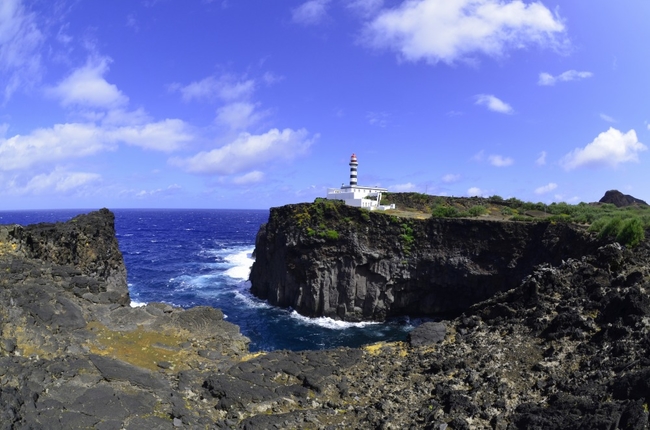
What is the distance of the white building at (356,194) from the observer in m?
56.3

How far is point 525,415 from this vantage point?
41.9ft

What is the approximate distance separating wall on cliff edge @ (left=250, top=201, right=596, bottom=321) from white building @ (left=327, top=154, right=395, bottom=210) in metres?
8.84

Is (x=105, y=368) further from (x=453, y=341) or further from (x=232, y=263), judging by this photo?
(x=232, y=263)

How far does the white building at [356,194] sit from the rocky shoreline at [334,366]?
3387cm

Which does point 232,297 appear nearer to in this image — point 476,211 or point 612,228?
point 476,211

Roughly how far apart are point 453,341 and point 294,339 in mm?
21171

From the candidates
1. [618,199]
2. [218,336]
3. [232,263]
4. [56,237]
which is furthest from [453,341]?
[618,199]

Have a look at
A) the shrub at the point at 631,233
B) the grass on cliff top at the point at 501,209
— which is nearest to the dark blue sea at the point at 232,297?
the grass on cliff top at the point at 501,209

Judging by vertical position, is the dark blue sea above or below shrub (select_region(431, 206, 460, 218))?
below

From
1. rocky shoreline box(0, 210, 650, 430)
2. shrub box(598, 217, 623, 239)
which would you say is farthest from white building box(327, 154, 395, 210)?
rocky shoreline box(0, 210, 650, 430)

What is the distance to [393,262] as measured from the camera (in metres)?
45.0

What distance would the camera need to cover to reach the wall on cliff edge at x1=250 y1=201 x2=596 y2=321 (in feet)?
144

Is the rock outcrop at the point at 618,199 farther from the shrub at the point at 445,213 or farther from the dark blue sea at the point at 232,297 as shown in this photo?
the dark blue sea at the point at 232,297

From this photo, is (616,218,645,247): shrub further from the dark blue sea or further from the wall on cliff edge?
the dark blue sea
